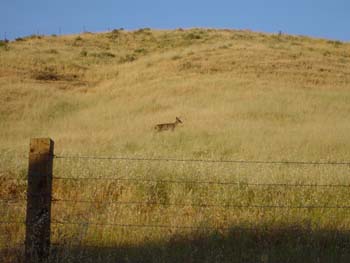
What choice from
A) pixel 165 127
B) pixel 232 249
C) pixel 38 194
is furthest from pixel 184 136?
pixel 38 194

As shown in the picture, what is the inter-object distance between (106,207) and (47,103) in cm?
2099

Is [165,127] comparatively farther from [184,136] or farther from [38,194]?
[38,194]

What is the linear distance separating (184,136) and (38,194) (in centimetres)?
1326

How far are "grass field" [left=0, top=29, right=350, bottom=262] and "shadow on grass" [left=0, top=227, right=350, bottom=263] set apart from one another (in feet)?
0.07

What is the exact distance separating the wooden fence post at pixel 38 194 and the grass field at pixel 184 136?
9.5 inches

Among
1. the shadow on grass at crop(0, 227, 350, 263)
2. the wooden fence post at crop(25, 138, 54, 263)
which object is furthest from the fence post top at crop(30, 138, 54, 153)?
the shadow on grass at crop(0, 227, 350, 263)

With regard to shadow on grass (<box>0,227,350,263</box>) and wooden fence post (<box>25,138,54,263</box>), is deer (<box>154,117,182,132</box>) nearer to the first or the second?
shadow on grass (<box>0,227,350,263</box>)

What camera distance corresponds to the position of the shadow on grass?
18.1 feet

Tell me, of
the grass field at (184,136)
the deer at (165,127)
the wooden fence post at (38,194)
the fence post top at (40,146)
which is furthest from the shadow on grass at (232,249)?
the deer at (165,127)

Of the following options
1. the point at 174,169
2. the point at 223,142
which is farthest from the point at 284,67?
the point at 174,169

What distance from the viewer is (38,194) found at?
533 centimetres

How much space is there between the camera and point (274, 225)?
6.53 meters

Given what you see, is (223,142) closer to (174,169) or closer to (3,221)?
(174,169)

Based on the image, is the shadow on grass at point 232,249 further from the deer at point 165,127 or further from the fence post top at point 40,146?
the deer at point 165,127
